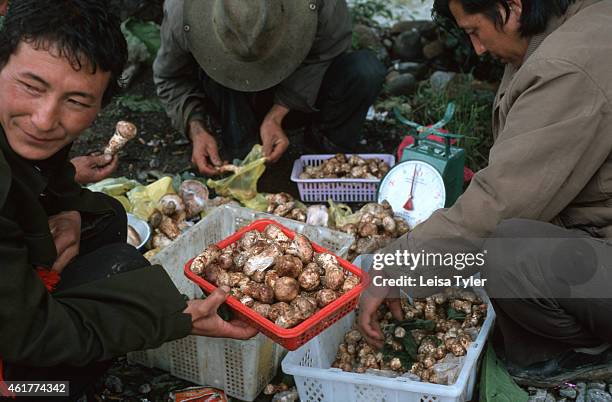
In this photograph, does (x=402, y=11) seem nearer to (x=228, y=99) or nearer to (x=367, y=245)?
(x=228, y=99)

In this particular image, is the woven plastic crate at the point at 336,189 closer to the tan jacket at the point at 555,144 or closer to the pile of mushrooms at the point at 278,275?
the pile of mushrooms at the point at 278,275

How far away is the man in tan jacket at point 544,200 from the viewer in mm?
2016

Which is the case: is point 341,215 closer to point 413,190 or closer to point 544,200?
point 413,190

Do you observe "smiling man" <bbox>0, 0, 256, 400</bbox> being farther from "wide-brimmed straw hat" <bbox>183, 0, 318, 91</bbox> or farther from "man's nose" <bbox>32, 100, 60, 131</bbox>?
"wide-brimmed straw hat" <bbox>183, 0, 318, 91</bbox>

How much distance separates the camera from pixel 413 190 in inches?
125

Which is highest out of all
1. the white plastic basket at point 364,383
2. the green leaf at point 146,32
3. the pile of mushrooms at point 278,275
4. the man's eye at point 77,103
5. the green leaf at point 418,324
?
the man's eye at point 77,103

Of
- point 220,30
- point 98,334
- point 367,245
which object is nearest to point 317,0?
point 220,30

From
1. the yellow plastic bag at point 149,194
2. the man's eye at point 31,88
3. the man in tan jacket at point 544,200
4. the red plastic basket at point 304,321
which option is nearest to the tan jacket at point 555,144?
the man in tan jacket at point 544,200

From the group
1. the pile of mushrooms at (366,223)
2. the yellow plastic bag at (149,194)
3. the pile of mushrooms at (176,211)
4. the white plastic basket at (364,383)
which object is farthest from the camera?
the yellow plastic bag at (149,194)

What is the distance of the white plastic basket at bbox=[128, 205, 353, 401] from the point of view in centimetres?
239

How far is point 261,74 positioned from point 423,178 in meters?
1.08

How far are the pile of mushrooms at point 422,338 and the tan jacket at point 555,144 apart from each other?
0.47 metres

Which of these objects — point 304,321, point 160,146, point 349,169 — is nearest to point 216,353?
point 304,321

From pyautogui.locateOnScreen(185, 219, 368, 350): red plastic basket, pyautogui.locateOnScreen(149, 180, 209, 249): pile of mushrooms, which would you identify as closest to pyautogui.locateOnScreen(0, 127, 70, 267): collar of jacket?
pyautogui.locateOnScreen(185, 219, 368, 350): red plastic basket
